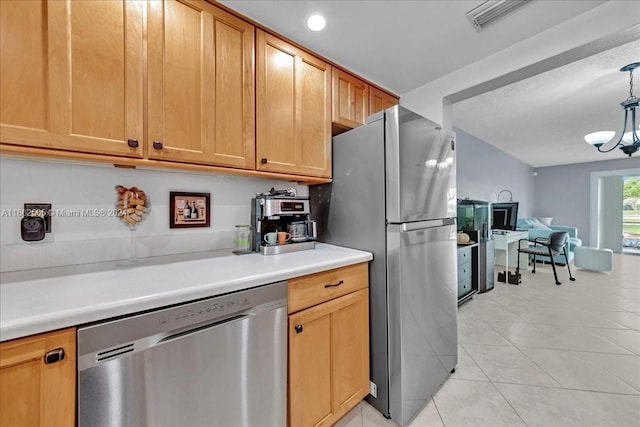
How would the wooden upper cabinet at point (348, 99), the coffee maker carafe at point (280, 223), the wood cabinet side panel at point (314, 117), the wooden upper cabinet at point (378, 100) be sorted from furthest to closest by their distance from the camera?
the wooden upper cabinet at point (378, 100), the wooden upper cabinet at point (348, 99), the wood cabinet side panel at point (314, 117), the coffee maker carafe at point (280, 223)

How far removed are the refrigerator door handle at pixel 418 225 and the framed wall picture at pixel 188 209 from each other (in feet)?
3.81

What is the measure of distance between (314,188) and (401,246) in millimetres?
893

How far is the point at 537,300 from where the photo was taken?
3279 millimetres

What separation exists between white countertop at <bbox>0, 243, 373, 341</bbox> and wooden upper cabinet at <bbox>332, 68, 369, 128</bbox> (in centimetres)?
106

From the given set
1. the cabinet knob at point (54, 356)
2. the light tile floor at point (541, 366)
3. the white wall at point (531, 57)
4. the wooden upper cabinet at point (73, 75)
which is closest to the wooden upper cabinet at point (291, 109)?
the wooden upper cabinet at point (73, 75)

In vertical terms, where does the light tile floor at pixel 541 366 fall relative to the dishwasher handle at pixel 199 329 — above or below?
below

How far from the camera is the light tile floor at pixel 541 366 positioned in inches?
58.1

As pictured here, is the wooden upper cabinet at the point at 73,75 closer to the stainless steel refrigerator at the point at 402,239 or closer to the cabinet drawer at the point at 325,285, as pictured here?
the cabinet drawer at the point at 325,285

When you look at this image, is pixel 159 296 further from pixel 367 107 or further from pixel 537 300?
pixel 537 300

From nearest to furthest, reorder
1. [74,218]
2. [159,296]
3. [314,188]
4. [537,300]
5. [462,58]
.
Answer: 1. [159,296]
2. [74,218]
3. [462,58]
4. [314,188]
5. [537,300]

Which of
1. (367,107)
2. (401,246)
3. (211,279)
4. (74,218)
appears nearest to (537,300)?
(401,246)

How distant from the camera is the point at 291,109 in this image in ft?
5.26

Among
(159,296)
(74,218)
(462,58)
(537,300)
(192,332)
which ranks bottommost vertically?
(537,300)

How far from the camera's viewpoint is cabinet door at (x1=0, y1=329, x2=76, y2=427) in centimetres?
65
